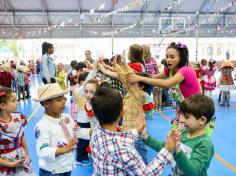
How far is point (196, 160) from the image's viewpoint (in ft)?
4.81

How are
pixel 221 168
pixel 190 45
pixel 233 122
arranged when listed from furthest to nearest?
pixel 190 45
pixel 233 122
pixel 221 168

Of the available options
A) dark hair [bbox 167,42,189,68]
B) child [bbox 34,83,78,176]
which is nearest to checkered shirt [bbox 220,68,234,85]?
dark hair [bbox 167,42,189,68]

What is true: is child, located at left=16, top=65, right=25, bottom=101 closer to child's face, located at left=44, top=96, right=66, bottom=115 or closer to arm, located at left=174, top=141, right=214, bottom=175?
child's face, located at left=44, top=96, right=66, bottom=115

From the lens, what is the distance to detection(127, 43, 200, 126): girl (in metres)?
2.26

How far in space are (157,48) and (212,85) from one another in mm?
13613

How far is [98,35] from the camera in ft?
71.4

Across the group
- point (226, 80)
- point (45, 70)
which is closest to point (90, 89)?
point (45, 70)

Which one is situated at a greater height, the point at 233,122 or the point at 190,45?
the point at 190,45

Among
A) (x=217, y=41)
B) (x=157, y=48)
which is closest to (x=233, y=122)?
(x=157, y=48)

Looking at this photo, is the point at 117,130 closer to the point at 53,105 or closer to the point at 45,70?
the point at 53,105

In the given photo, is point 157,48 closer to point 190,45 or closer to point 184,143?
point 190,45

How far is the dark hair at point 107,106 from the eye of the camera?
139 centimetres

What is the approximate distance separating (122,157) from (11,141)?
120 cm

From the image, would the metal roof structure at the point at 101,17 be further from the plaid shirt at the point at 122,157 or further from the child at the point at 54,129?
the plaid shirt at the point at 122,157
